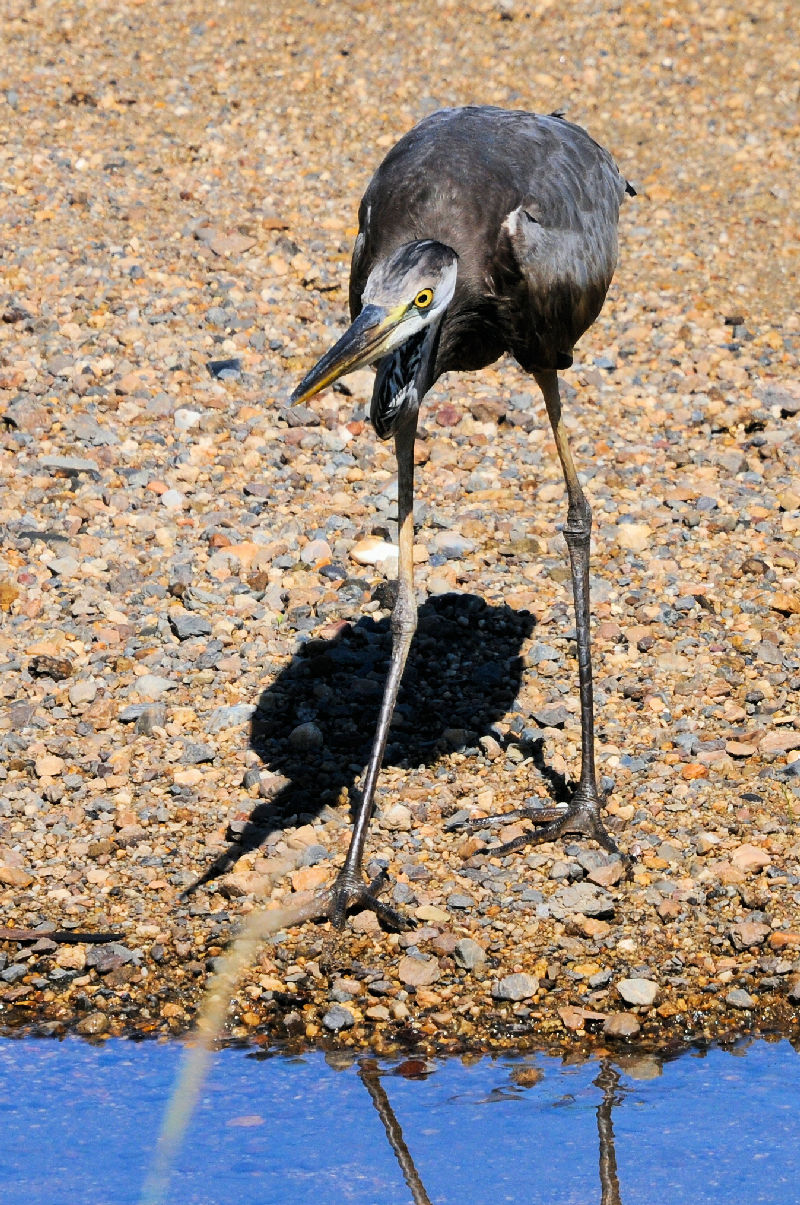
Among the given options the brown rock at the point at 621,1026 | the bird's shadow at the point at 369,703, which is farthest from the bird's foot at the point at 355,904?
the brown rock at the point at 621,1026

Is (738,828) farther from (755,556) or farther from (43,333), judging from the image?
(43,333)

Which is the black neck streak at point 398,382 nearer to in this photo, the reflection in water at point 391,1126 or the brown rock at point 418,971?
the brown rock at point 418,971

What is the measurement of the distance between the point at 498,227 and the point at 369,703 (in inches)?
78.3

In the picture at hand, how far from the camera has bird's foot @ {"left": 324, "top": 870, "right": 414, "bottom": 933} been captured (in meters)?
4.77

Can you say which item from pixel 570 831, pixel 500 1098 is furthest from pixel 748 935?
pixel 500 1098

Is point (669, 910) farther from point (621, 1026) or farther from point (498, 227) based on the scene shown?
point (498, 227)

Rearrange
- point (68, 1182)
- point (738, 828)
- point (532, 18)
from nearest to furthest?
point (68, 1182), point (738, 828), point (532, 18)

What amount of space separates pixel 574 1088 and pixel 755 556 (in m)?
3.18

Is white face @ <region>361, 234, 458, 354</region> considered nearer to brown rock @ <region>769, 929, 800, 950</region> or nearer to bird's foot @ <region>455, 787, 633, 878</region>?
bird's foot @ <region>455, 787, 633, 878</region>

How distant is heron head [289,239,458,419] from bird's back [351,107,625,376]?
16cm

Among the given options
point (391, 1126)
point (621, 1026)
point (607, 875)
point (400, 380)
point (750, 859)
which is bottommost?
point (391, 1126)

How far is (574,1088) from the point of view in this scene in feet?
13.7

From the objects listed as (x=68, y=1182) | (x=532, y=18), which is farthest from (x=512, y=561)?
(x=532, y=18)

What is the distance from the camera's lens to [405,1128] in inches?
159
